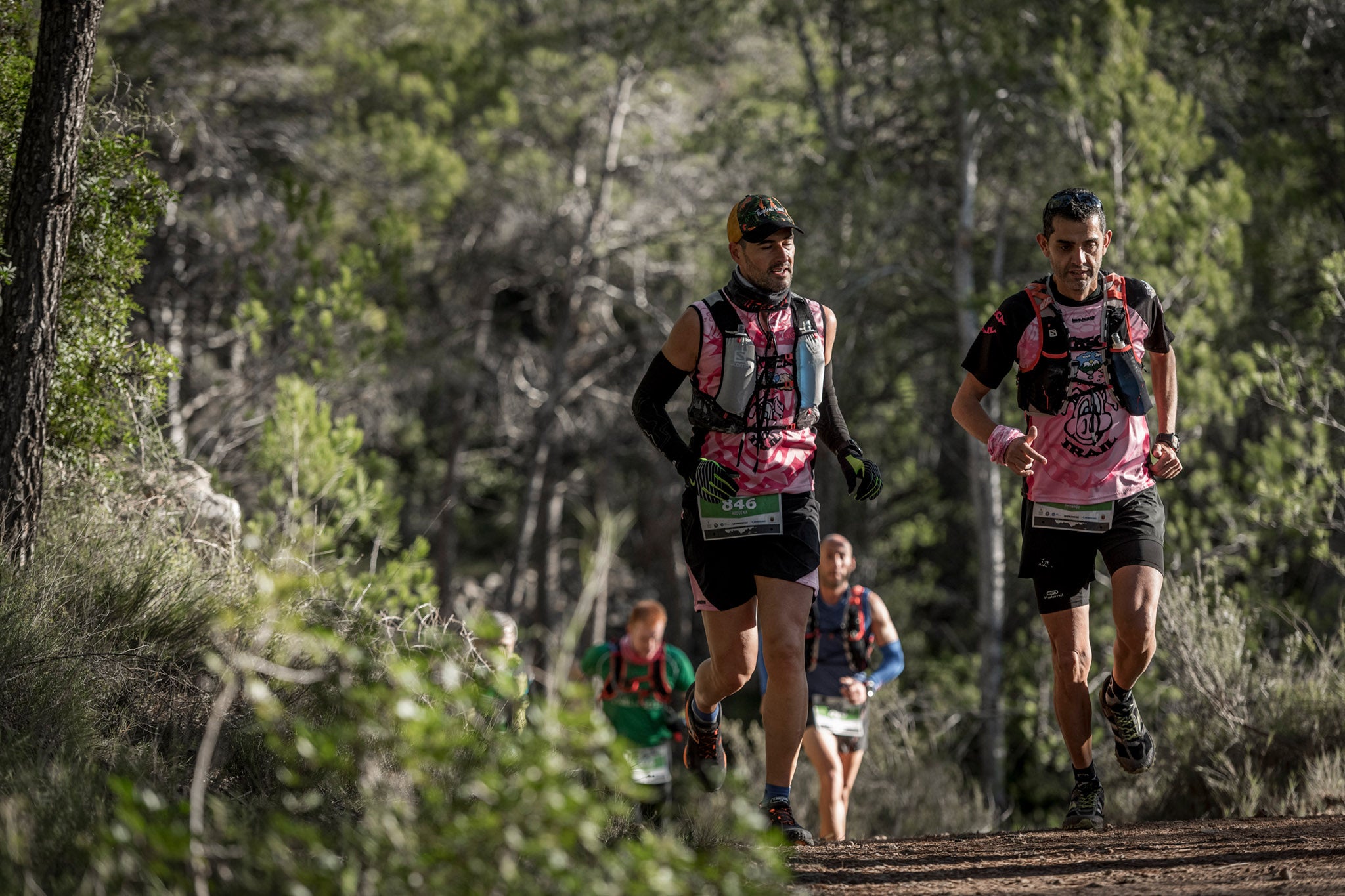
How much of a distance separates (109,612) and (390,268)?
8269mm

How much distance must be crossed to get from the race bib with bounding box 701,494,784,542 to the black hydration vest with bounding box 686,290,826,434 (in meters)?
0.25

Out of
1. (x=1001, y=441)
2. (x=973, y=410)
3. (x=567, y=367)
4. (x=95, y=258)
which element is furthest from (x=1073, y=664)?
(x=567, y=367)

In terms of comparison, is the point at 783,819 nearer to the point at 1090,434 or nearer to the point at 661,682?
the point at 1090,434

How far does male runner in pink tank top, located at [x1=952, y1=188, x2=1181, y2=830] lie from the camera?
15.0ft

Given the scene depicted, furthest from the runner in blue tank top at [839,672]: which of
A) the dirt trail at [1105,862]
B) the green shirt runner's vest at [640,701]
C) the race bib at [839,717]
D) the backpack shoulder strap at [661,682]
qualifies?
the dirt trail at [1105,862]

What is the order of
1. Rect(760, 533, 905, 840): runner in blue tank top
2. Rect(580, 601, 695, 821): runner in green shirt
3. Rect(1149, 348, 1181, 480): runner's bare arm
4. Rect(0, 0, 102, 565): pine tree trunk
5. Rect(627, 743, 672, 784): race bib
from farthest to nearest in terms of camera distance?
Rect(580, 601, 695, 821): runner in green shirt
Rect(627, 743, 672, 784): race bib
Rect(760, 533, 905, 840): runner in blue tank top
Rect(0, 0, 102, 565): pine tree trunk
Rect(1149, 348, 1181, 480): runner's bare arm

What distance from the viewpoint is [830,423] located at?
15.8 ft

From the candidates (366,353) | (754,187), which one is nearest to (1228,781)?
(366,353)

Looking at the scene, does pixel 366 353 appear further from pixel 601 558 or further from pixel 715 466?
pixel 601 558

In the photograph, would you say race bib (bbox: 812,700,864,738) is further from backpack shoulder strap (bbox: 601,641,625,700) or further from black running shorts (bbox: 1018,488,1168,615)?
black running shorts (bbox: 1018,488,1168,615)

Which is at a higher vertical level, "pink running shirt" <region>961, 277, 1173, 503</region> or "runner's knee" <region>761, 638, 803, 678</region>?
"pink running shirt" <region>961, 277, 1173, 503</region>

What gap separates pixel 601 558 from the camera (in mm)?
2342

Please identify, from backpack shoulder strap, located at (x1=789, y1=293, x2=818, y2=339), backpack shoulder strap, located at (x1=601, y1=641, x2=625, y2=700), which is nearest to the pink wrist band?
backpack shoulder strap, located at (x1=789, y1=293, x2=818, y2=339)

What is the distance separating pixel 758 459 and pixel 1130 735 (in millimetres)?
1731
